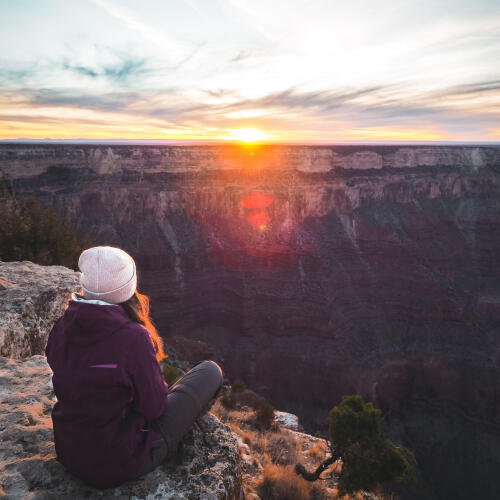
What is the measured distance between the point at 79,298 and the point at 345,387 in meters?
21.0

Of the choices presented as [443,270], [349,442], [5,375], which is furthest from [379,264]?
[5,375]

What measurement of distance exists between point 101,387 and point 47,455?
1035 mm

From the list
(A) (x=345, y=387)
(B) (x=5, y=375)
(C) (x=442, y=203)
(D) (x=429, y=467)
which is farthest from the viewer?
(C) (x=442, y=203)

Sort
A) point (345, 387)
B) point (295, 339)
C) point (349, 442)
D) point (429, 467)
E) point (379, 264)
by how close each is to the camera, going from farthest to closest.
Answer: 1. point (379, 264)
2. point (295, 339)
3. point (345, 387)
4. point (429, 467)
5. point (349, 442)

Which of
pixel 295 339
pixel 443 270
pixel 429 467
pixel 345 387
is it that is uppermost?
pixel 443 270

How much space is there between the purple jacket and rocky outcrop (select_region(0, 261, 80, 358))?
259 centimetres

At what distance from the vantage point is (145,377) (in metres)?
2.04

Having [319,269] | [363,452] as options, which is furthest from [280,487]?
[319,269]

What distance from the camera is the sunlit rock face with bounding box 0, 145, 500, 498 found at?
20.4 meters

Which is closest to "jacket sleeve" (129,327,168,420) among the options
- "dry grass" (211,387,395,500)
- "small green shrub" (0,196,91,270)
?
"dry grass" (211,387,395,500)

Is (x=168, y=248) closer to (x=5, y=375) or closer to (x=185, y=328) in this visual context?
(x=185, y=328)

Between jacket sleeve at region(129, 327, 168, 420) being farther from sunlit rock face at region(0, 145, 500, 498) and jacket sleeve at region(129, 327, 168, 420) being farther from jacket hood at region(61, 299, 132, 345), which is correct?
sunlit rock face at region(0, 145, 500, 498)

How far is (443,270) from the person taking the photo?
31.2 meters

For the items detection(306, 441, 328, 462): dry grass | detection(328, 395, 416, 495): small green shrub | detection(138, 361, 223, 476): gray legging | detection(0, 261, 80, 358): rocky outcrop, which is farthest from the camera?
detection(306, 441, 328, 462): dry grass
